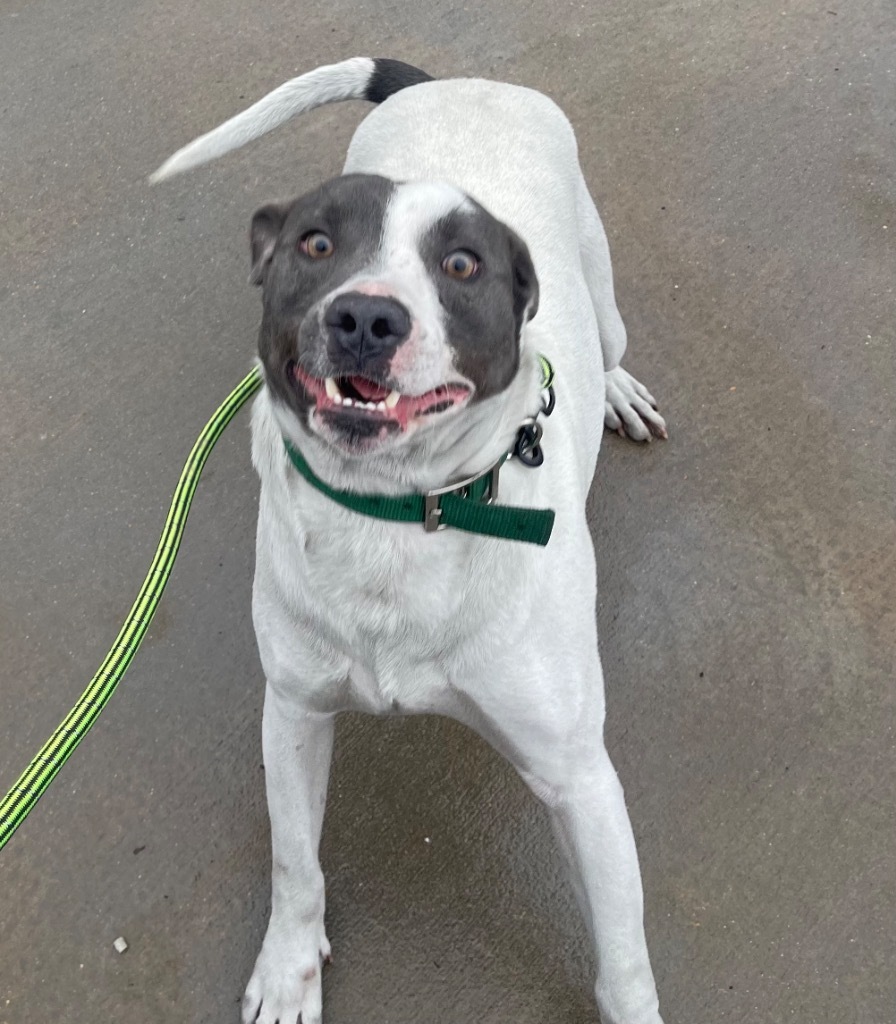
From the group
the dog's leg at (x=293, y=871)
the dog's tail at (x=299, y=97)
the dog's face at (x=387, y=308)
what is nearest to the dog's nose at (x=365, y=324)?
the dog's face at (x=387, y=308)

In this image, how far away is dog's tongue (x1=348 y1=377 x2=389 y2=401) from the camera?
5.15 feet

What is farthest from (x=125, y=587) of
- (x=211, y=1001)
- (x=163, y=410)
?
(x=211, y=1001)

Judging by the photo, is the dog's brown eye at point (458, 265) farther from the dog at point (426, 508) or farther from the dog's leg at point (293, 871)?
the dog's leg at point (293, 871)

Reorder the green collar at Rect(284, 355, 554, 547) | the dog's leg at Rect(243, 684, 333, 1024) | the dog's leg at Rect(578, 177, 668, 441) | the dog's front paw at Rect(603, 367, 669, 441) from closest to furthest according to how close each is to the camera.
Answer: the green collar at Rect(284, 355, 554, 547) → the dog's leg at Rect(243, 684, 333, 1024) → the dog's leg at Rect(578, 177, 668, 441) → the dog's front paw at Rect(603, 367, 669, 441)

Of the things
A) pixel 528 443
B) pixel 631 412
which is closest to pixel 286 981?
pixel 528 443

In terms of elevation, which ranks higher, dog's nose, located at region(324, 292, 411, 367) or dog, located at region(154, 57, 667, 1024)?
dog's nose, located at region(324, 292, 411, 367)

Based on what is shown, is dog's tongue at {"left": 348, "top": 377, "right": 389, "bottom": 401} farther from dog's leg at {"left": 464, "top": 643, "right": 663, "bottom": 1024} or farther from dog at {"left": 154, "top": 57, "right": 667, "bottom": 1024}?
dog's leg at {"left": 464, "top": 643, "right": 663, "bottom": 1024}

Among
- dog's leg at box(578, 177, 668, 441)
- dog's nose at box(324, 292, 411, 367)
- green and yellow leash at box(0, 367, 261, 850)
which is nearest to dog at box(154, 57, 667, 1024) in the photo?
dog's nose at box(324, 292, 411, 367)

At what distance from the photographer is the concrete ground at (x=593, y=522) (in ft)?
7.81

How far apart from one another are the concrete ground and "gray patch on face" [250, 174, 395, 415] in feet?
4.13

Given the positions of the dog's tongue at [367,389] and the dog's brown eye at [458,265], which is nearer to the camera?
the dog's tongue at [367,389]

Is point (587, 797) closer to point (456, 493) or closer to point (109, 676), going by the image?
point (456, 493)

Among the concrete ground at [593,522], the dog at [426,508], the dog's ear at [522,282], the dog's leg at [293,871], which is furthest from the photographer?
the concrete ground at [593,522]

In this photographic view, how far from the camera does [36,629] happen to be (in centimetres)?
285
